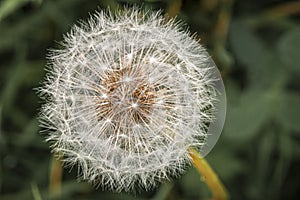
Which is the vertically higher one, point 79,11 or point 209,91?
point 79,11

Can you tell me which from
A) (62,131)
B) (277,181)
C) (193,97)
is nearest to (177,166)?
(193,97)

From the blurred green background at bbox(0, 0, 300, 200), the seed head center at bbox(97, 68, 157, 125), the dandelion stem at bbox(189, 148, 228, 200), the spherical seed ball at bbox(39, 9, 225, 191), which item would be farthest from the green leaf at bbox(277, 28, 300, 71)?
the seed head center at bbox(97, 68, 157, 125)

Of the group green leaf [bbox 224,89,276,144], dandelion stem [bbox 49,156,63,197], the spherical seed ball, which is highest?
the spherical seed ball

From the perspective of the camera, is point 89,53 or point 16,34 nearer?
point 89,53

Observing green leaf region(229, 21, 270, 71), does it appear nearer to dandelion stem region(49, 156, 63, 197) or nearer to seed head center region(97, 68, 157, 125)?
dandelion stem region(49, 156, 63, 197)

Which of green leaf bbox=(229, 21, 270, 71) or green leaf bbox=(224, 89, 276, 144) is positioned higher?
green leaf bbox=(229, 21, 270, 71)

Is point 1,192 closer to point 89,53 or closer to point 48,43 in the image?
point 48,43

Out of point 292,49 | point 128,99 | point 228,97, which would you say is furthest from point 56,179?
point 292,49
